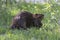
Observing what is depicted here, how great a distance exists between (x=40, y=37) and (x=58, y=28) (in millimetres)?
791

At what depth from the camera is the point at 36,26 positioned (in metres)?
7.73

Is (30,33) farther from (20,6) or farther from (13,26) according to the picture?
(20,6)

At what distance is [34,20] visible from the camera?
784 cm

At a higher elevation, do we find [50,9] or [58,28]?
[50,9]

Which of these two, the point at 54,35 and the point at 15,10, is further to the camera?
the point at 15,10

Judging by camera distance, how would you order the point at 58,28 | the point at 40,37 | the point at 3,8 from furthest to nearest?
the point at 3,8, the point at 58,28, the point at 40,37

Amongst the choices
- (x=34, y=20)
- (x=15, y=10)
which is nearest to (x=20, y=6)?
(x=15, y=10)

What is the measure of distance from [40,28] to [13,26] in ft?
2.33

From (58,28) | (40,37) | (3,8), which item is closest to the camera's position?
(40,37)

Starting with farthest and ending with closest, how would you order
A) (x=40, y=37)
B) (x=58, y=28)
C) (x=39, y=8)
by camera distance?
(x=39, y=8)
(x=58, y=28)
(x=40, y=37)

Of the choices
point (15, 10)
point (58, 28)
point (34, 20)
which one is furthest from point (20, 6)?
point (58, 28)

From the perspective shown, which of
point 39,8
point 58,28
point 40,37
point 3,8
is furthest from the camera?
point 39,8

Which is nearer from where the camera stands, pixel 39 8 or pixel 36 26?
pixel 36 26

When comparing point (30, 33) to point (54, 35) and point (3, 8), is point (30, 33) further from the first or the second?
point (3, 8)
